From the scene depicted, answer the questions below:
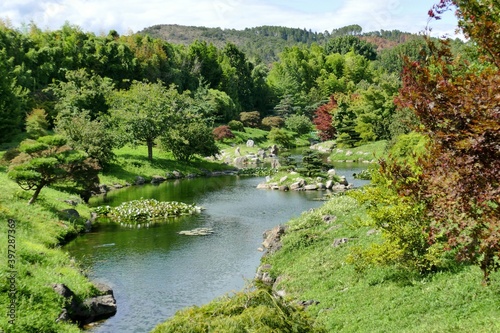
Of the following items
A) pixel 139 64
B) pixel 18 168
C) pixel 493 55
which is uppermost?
pixel 139 64

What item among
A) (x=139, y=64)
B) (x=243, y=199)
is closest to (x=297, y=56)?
(x=139, y=64)

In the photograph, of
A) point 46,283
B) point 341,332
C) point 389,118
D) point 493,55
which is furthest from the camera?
point 389,118

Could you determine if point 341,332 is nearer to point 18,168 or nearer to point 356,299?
point 356,299

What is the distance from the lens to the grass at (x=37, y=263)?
17.2 metres

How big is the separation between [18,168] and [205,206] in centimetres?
1479

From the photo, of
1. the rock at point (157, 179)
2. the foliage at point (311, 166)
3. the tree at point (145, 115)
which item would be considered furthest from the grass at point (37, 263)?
the tree at point (145, 115)

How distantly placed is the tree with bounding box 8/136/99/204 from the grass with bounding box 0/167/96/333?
4.93 feet

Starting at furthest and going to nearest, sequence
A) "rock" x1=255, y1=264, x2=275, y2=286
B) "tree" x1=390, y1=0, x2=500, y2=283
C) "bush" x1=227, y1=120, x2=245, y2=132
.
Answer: "bush" x1=227, y1=120, x2=245, y2=132
"rock" x1=255, y1=264, x2=275, y2=286
"tree" x1=390, y1=0, x2=500, y2=283

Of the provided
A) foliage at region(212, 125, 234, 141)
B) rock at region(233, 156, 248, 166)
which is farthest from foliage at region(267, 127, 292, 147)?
rock at region(233, 156, 248, 166)

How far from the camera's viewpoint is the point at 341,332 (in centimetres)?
1425

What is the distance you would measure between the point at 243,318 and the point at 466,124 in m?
5.20

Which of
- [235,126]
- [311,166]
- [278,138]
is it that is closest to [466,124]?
[311,166]

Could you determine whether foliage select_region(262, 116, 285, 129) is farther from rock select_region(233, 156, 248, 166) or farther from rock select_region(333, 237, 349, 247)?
rock select_region(333, 237, 349, 247)

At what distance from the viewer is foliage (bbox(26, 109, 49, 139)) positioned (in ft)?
196
